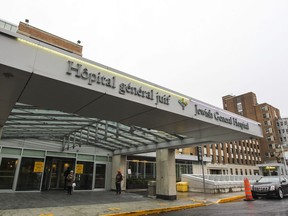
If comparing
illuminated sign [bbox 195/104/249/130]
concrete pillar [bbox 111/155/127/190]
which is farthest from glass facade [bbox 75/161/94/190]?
illuminated sign [bbox 195/104/249/130]

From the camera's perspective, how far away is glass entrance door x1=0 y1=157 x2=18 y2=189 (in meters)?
15.3

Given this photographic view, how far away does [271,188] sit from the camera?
43.0 ft

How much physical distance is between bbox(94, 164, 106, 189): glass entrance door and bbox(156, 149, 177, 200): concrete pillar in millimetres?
7599

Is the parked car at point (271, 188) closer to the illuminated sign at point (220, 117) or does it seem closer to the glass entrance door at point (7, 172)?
the illuminated sign at point (220, 117)

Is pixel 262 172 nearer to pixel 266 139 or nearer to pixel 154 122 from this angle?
pixel 266 139

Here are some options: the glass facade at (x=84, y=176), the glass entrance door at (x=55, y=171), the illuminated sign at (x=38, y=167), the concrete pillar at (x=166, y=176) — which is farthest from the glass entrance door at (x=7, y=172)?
the concrete pillar at (x=166, y=176)

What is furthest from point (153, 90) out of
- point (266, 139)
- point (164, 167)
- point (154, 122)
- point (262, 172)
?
point (266, 139)

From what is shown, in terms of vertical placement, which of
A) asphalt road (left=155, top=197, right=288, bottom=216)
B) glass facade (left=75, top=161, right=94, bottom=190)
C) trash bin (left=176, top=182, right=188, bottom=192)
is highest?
glass facade (left=75, top=161, right=94, bottom=190)

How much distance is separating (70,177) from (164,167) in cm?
702

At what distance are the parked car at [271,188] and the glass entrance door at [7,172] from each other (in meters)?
17.2

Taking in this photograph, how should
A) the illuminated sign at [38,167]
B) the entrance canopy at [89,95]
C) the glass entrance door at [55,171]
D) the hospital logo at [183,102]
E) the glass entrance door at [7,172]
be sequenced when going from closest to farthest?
1. the entrance canopy at [89,95]
2. the hospital logo at [183,102]
3. the glass entrance door at [7,172]
4. the illuminated sign at [38,167]
5. the glass entrance door at [55,171]

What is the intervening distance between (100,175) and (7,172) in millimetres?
7603

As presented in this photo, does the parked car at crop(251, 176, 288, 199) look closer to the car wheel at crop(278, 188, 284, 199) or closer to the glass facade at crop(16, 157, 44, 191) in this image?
the car wheel at crop(278, 188, 284, 199)

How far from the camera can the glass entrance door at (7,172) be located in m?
15.3
